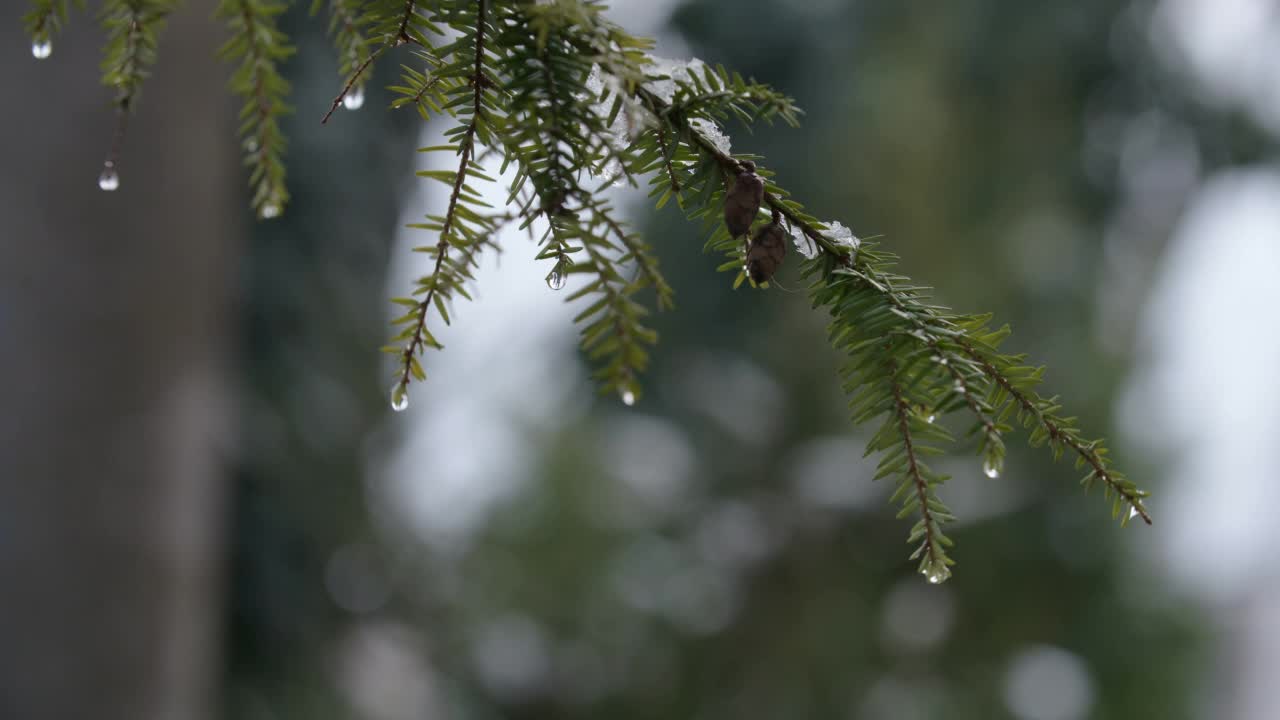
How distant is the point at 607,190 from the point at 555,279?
0.03 m

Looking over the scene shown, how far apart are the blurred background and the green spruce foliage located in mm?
1570

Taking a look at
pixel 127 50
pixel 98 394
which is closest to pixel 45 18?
pixel 127 50

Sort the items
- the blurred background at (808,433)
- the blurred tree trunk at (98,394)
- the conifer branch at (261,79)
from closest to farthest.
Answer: the conifer branch at (261,79) < the blurred tree trunk at (98,394) < the blurred background at (808,433)

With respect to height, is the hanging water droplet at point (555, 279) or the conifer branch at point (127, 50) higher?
the conifer branch at point (127, 50)

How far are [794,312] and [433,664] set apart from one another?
42.6 inches

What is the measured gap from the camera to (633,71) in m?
0.20

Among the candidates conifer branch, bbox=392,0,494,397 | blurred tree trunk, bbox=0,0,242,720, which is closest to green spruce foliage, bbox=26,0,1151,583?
conifer branch, bbox=392,0,494,397

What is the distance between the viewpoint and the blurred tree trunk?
112 centimetres

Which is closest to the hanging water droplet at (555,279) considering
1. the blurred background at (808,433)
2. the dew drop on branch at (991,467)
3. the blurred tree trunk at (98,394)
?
the dew drop on branch at (991,467)

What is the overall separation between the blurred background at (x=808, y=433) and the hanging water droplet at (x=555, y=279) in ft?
5.11

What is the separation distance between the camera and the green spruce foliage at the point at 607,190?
0.20 meters

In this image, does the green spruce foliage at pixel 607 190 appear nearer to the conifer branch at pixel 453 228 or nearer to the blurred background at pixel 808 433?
the conifer branch at pixel 453 228

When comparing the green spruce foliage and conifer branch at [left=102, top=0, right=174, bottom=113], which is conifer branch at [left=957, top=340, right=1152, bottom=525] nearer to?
the green spruce foliage

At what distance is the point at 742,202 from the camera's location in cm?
21
